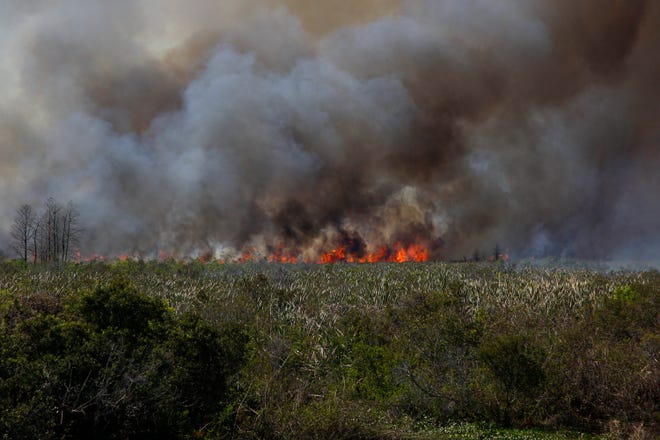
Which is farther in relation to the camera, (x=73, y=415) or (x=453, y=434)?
(x=453, y=434)

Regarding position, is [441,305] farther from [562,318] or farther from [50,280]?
[50,280]

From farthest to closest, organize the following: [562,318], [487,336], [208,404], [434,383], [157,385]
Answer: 1. [562,318]
2. [487,336]
3. [434,383]
4. [208,404]
5. [157,385]

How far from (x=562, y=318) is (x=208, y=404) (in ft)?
43.6

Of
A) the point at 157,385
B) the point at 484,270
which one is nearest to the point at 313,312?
the point at 157,385

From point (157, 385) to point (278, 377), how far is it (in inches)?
161

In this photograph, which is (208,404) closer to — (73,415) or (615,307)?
(73,415)

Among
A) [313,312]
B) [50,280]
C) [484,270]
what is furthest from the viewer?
[484,270]

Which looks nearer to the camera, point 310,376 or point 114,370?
point 114,370

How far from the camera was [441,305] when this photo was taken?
16.1m

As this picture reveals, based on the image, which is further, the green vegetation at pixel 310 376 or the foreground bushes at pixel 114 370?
the green vegetation at pixel 310 376

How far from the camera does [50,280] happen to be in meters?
26.3

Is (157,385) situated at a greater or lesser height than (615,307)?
lesser

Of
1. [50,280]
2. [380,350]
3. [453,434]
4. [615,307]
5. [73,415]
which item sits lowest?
[453,434]

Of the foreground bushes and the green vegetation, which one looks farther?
the green vegetation
